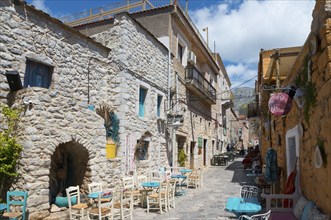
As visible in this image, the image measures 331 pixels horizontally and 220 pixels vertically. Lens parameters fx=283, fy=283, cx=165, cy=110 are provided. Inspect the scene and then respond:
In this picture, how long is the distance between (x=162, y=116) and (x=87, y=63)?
4.94 meters

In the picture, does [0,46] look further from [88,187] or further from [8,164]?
[88,187]

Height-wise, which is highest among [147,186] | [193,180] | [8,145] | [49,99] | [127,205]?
[49,99]

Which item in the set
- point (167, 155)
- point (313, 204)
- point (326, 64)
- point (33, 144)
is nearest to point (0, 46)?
point (33, 144)

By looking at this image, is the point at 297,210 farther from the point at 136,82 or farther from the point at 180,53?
the point at 180,53

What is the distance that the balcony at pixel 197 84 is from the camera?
53.1 ft

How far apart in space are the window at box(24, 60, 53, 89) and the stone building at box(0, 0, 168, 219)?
0.08 feet

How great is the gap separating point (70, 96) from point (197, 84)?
11.1 m

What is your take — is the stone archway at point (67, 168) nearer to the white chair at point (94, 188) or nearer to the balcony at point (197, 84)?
the white chair at point (94, 188)

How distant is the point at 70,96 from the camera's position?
7207mm

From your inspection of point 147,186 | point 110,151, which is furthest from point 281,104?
point 110,151

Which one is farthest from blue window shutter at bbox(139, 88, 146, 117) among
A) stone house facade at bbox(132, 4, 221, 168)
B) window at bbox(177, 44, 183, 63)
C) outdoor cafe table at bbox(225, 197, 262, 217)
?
outdoor cafe table at bbox(225, 197, 262, 217)

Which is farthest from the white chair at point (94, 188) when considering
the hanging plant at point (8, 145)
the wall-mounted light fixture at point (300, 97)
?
the wall-mounted light fixture at point (300, 97)

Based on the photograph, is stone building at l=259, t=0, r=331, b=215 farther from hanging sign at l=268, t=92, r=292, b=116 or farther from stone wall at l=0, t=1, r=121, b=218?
stone wall at l=0, t=1, r=121, b=218

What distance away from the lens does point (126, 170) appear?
9.95 metres
